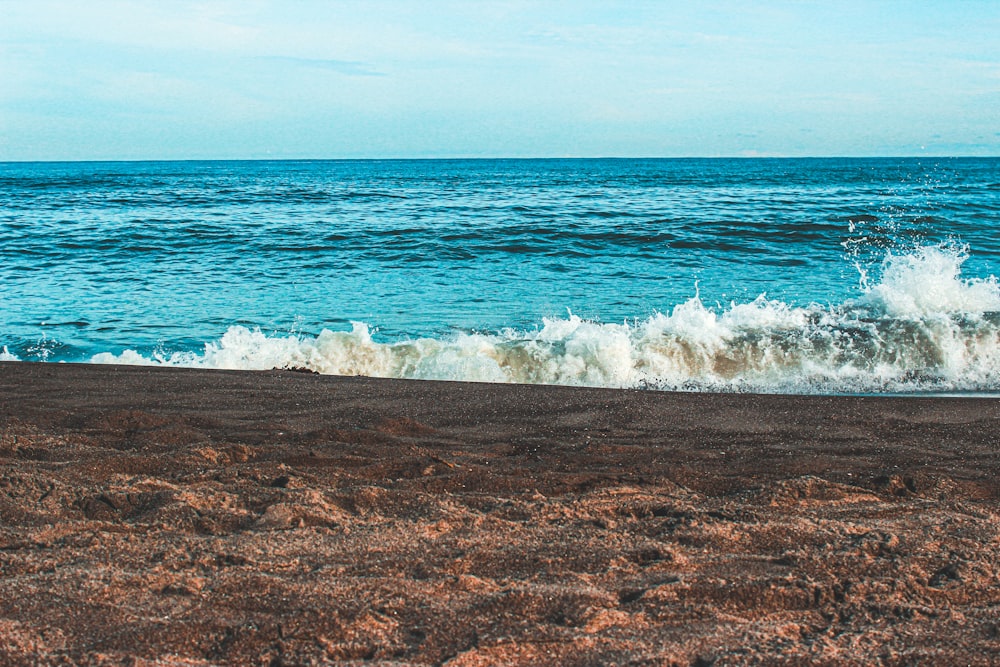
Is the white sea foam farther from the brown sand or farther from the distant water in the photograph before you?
the brown sand

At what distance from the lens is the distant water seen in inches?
288

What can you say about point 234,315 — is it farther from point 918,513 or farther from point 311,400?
point 918,513

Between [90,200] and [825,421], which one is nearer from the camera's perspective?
[825,421]

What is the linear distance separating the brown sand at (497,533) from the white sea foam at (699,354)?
1.86m

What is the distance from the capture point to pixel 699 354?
24.3 feet

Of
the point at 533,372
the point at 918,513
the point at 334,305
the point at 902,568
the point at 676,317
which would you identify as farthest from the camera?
the point at 334,305

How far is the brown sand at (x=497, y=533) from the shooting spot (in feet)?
7.53

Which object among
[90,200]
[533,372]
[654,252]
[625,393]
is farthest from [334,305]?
[90,200]

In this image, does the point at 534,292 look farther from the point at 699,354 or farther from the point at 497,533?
the point at 497,533

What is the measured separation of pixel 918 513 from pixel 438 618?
2261 mm

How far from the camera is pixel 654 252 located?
14.9 meters

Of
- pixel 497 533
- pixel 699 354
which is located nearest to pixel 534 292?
pixel 699 354

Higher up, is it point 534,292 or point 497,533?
point 534,292

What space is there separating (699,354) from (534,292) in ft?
13.7
